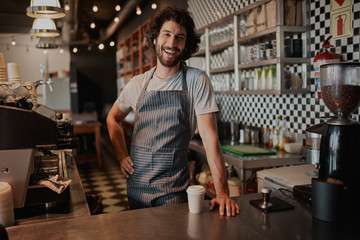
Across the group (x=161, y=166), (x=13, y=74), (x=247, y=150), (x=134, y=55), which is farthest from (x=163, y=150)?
(x=134, y=55)

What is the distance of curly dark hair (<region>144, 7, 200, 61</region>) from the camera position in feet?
A: 7.15

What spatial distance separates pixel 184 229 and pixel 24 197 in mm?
826

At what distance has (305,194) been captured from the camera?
1860 millimetres

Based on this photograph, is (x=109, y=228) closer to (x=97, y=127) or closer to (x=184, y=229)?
(x=184, y=229)

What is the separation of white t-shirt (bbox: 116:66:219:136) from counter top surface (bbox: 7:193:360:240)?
67cm

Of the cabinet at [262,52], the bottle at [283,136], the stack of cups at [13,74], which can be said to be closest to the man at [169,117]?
the stack of cups at [13,74]

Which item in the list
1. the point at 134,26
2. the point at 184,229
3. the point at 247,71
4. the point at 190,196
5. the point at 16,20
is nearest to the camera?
the point at 184,229

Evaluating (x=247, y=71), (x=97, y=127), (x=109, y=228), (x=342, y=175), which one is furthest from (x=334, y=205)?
(x=97, y=127)

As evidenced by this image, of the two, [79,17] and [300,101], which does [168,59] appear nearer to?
[300,101]

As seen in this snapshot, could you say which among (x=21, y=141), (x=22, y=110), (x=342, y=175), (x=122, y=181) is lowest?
(x=122, y=181)

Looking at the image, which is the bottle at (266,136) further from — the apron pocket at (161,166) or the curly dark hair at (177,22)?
the apron pocket at (161,166)

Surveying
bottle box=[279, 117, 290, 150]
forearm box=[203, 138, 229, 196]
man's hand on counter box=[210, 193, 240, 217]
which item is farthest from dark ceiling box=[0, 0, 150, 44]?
man's hand on counter box=[210, 193, 240, 217]

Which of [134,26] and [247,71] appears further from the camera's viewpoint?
[134,26]

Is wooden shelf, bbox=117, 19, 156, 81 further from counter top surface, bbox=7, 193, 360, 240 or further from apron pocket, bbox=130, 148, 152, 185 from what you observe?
counter top surface, bbox=7, 193, 360, 240
